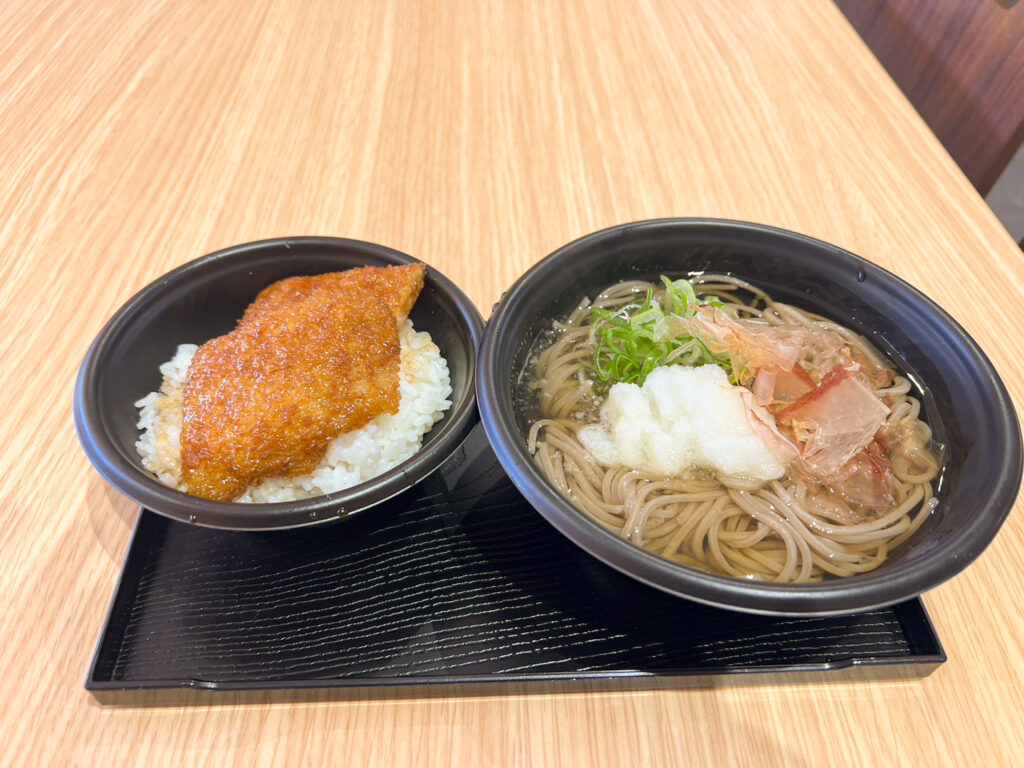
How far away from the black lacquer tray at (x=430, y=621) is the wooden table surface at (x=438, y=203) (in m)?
0.05

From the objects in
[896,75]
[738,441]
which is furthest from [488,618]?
[896,75]

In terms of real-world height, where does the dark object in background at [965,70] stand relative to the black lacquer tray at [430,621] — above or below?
above

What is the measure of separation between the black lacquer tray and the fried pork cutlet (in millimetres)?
137

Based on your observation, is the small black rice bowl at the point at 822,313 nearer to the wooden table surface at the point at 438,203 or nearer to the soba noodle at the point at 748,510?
the soba noodle at the point at 748,510

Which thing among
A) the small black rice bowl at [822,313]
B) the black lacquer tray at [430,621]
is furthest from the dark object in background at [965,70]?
the black lacquer tray at [430,621]

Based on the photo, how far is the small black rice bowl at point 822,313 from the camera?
0.82 metres

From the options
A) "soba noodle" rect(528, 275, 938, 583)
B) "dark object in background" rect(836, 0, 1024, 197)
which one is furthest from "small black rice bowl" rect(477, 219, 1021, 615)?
"dark object in background" rect(836, 0, 1024, 197)

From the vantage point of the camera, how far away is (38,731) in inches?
37.7

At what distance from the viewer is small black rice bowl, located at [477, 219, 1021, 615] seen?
823 millimetres

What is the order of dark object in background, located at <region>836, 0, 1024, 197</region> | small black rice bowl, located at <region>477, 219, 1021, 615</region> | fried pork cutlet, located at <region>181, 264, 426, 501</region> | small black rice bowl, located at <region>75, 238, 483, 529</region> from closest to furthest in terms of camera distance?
small black rice bowl, located at <region>477, 219, 1021, 615</region> < small black rice bowl, located at <region>75, 238, 483, 529</region> < fried pork cutlet, located at <region>181, 264, 426, 501</region> < dark object in background, located at <region>836, 0, 1024, 197</region>

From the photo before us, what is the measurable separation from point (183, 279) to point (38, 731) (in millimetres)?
782

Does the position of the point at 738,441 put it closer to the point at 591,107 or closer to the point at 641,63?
the point at 591,107

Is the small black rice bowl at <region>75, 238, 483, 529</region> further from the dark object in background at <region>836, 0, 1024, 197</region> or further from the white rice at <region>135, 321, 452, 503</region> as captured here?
the dark object in background at <region>836, 0, 1024, 197</region>

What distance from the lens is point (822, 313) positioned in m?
1.31
